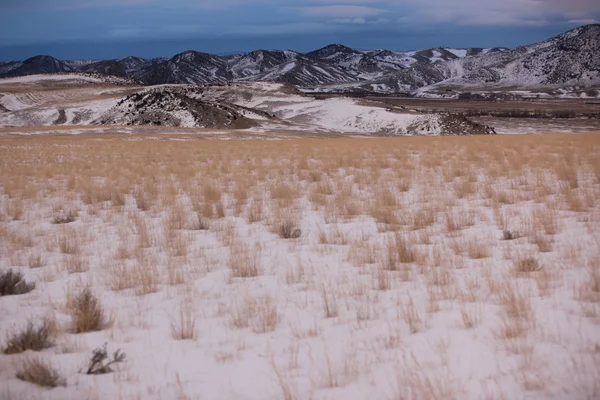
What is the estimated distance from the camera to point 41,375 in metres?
3.75

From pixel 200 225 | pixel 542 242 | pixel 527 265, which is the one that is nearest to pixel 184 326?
pixel 527 265

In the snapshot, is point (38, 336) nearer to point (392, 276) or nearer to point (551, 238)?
point (392, 276)

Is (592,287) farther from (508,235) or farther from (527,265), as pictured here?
(508,235)

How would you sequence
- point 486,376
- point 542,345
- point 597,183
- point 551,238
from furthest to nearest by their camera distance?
point 597,183 → point 551,238 → point 542,345 → point 486,376

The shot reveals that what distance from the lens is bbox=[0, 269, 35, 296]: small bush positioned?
567 centimetres

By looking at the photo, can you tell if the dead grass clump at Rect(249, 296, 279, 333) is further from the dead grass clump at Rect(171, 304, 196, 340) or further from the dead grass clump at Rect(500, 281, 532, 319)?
the dead grass clump at Rect(500, 281, 532, 319)

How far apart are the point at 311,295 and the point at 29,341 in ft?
8.37

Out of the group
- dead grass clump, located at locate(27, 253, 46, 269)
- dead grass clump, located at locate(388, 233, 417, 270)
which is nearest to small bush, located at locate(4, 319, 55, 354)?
dead grass clump, located at locate(27, 253, 46, 269)

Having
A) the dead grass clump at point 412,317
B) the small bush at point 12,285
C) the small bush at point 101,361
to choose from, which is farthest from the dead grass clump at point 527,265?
the small bush at point 12,285

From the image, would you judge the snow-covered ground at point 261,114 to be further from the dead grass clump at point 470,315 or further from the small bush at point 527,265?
the dead grass clump at point 470,315

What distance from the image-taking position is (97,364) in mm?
3955

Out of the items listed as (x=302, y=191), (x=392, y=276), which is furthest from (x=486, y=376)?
(x=302, y=191)

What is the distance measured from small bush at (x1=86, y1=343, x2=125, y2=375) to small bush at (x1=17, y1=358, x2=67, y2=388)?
A: 0.21 meters

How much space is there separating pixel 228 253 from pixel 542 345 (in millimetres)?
4168
